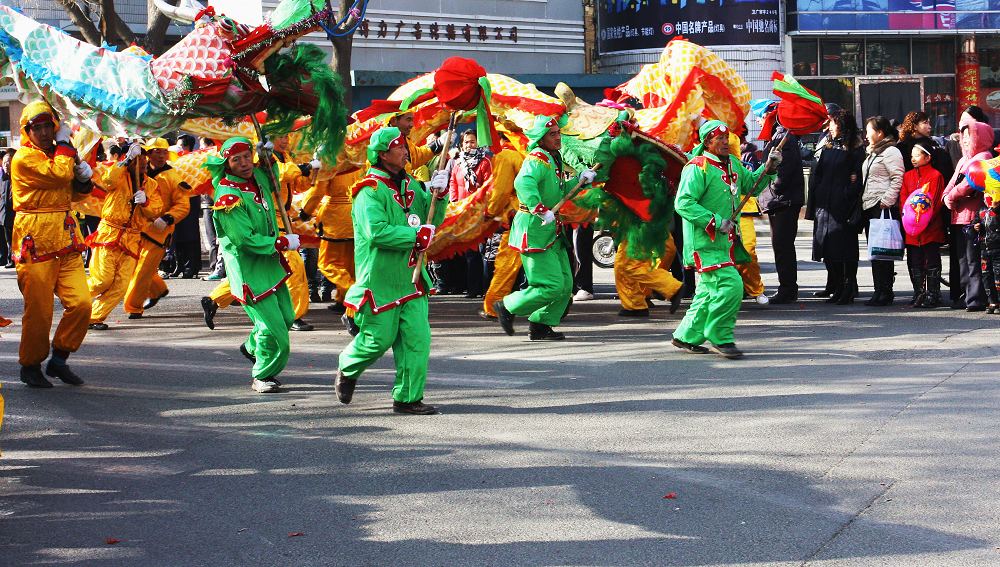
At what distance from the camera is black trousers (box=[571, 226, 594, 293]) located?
13.2 metres

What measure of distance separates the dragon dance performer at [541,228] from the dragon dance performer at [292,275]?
2.11m

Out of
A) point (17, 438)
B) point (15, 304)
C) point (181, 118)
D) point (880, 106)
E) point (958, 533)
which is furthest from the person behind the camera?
point (880, 106)

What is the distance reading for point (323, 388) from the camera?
8219mm

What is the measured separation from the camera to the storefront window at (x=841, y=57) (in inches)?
1031

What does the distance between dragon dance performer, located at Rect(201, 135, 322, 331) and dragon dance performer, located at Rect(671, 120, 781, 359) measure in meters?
3.57

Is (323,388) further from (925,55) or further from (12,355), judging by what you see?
(925,55)

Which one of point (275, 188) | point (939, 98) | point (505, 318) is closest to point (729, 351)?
point (505, 318)

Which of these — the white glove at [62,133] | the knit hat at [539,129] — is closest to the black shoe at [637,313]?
the knit hat at [539,129]

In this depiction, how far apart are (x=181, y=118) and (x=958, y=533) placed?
5211 mm

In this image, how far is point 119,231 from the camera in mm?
11258

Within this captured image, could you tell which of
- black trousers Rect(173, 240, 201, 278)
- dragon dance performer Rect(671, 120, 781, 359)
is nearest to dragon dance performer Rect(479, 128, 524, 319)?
dragon dance performer Rect(671, 120, 781, 359)

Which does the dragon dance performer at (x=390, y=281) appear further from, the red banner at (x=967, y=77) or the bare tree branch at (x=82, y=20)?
the red banner at (x=967, y=77)

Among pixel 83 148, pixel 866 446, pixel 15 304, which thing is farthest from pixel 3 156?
pixel 866 446

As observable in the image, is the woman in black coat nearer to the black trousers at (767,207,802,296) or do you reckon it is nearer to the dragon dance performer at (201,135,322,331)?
the black trousers at (767,207,802,296)
